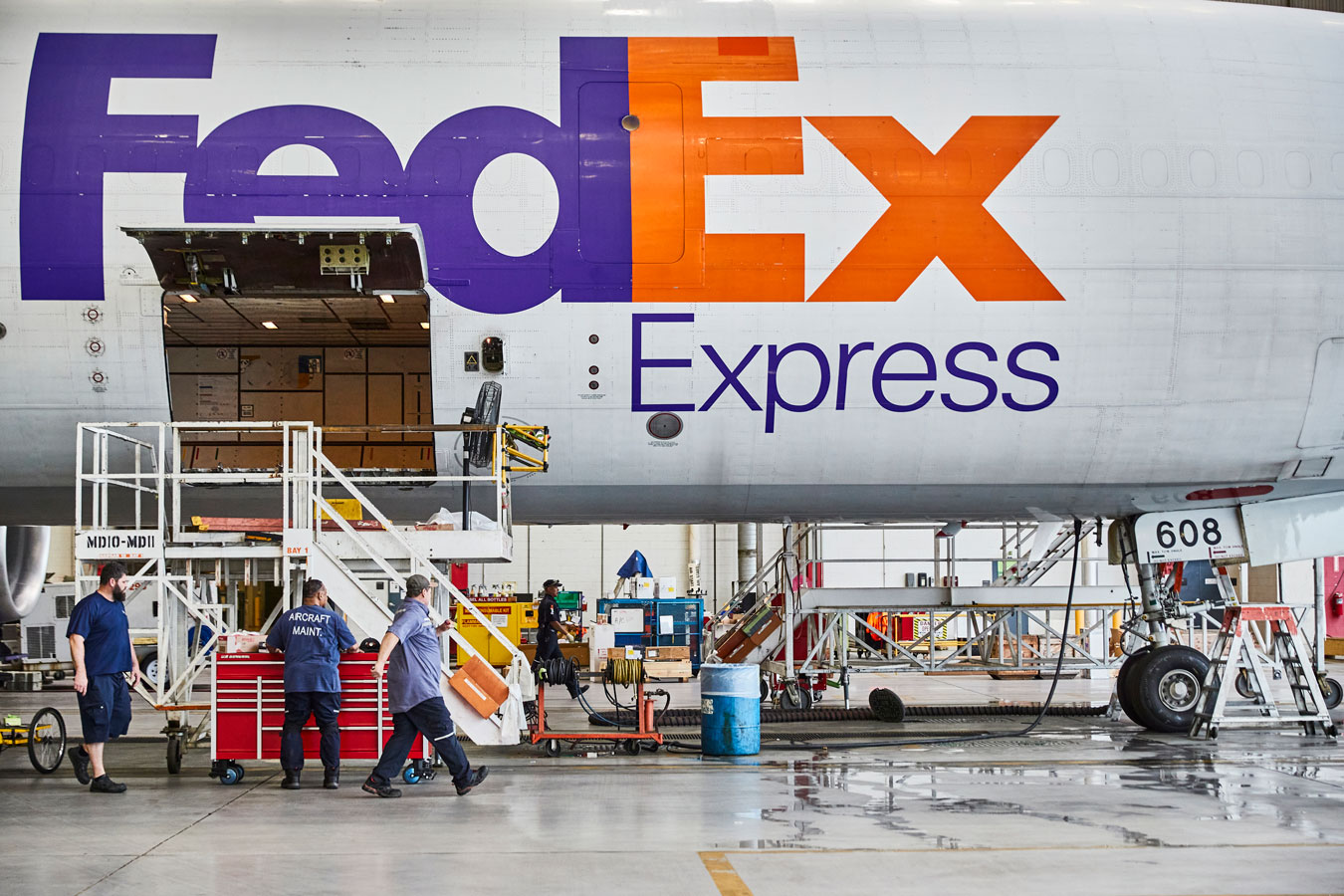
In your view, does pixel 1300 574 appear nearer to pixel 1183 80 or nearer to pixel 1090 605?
pixel 1090 605

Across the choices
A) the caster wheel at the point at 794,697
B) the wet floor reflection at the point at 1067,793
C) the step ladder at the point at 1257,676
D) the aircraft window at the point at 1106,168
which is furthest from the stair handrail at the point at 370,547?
the step ladder at the point at 1257,676

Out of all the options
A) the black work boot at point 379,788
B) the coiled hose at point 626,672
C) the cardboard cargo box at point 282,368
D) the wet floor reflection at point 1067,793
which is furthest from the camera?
the cardboard cargo box at point 282,368

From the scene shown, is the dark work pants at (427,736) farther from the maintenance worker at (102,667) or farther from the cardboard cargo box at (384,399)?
the cardboard cargo box at (384,399)

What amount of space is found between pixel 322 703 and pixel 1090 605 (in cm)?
1066

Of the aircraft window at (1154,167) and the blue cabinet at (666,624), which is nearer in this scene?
the aircraft window at (1154,167)

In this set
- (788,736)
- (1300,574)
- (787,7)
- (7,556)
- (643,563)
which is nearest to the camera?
(787,7)

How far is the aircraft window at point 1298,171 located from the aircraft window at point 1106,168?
1.79m

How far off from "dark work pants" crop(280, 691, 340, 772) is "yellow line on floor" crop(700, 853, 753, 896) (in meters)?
3.94

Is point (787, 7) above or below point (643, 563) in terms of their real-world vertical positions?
above

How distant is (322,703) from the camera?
992cm

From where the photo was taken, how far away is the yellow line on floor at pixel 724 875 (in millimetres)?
6406

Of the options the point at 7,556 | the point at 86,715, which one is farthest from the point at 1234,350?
the point at 7,556

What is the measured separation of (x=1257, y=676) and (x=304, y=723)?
1009 cm

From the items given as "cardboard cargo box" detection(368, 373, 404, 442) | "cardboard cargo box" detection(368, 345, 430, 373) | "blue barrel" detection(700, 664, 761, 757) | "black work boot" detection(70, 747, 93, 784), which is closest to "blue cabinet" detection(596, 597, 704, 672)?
"cardboard cargo box" detection(368, 373, 404, 442)
